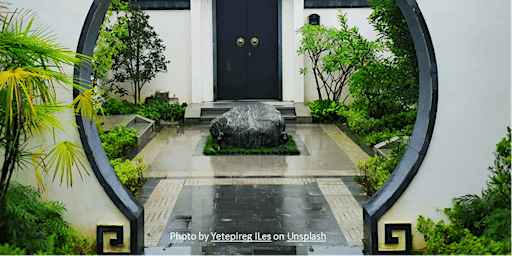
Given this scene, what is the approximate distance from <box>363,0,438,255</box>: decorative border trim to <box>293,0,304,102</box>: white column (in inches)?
403

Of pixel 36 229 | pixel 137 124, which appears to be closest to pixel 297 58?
pixel 137 124

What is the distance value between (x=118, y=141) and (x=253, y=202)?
4.24 metres

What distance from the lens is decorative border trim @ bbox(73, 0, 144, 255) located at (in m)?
4.93

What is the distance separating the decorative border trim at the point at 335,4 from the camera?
15.3m

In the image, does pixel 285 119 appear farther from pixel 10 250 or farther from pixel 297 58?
pixel 10 250

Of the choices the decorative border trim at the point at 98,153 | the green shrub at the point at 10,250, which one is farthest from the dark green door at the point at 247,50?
the green shrub at the point at 10,250

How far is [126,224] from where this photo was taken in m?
5.12

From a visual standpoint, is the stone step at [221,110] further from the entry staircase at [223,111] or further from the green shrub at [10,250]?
the green shrub at [10,250]

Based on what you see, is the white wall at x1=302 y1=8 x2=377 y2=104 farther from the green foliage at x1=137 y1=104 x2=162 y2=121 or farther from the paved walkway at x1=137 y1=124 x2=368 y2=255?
the paved walkway at x1=137 y1=124 x2=368 y2=255

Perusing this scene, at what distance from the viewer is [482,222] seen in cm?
469

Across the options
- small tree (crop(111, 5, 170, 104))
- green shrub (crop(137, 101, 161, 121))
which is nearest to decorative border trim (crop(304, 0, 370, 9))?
small tree (crop(111, 5, 170, 104))

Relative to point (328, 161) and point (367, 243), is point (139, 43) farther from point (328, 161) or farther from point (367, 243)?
point (367, 243)

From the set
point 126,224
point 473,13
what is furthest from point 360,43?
point 126,224

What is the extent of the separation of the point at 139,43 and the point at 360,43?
22.3 ft
